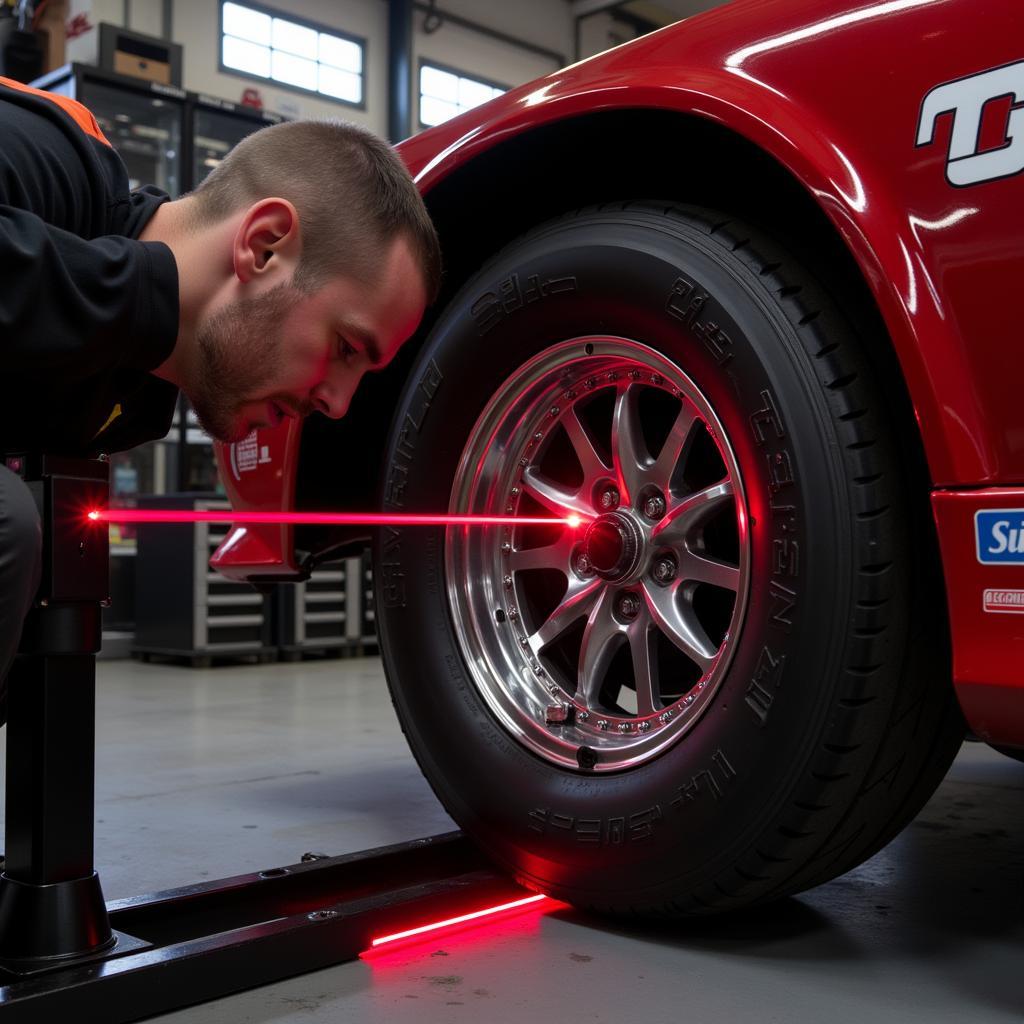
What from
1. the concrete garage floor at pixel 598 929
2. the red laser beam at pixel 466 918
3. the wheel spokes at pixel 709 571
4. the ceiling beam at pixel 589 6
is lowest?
the concrete garage floor at pixel 598 929

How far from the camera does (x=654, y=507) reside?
1639mm

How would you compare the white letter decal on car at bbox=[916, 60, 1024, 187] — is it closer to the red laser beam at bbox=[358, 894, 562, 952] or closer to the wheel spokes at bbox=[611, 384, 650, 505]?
the wheel spokes at bbox=[611, 384, 650, 505]

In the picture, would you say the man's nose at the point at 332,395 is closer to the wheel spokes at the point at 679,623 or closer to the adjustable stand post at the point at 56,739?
the adjustable stand post at the point at 56,739

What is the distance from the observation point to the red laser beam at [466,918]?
1455mm

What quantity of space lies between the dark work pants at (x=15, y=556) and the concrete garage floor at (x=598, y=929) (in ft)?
1.51

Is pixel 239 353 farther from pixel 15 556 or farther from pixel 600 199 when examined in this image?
pixel 600 199

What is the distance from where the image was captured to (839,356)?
1334 mm

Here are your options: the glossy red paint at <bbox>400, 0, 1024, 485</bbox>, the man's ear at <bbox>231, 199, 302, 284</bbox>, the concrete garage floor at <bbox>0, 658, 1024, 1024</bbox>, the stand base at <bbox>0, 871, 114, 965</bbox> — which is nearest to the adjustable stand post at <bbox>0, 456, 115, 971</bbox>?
the stand base at <bbox>0, 871, 114, 965</bbox>

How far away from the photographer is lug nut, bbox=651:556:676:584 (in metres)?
1.61

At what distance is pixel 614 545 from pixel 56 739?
776 millimetres

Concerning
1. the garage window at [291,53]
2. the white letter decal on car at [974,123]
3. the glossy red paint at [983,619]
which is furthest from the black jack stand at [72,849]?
the garage window at [291,53]

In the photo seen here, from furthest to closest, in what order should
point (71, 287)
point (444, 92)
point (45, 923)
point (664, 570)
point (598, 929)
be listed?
1. point (444, 92)
2. point (664, 570)
3. point (598, 929)
4. point (45, 923)
5. point (71, 287)

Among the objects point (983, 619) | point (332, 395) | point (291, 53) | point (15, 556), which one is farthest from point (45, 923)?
point (291, 53)

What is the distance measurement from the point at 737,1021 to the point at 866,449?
0.65 meters
